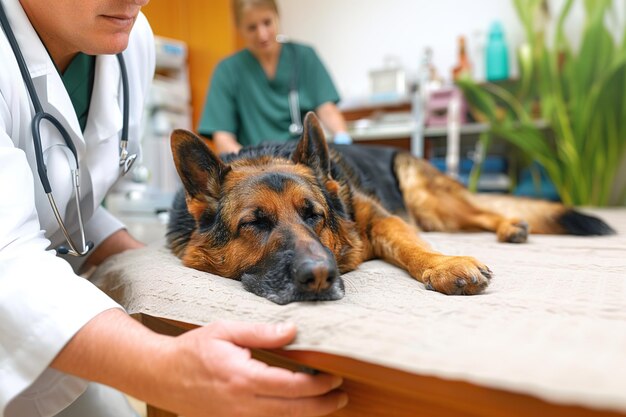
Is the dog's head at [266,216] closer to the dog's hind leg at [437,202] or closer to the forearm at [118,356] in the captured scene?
the forearm at [118,356]

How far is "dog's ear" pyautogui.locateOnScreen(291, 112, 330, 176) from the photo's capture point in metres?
1.25

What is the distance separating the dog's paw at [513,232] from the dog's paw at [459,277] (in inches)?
28.5

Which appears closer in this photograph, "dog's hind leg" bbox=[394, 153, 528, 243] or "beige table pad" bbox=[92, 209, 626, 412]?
"beige table pad" bbox=[92, 209, 626, 412]

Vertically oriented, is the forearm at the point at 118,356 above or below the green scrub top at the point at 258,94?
below

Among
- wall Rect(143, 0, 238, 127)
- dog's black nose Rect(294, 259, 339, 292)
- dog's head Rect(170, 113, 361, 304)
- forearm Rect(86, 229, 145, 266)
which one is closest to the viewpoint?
dog's black nose Rect(294, 259, 339, 292)

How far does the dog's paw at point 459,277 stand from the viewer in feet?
2.91

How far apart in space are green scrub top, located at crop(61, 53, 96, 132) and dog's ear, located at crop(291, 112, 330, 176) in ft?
1.88

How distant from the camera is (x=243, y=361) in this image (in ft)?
1.97

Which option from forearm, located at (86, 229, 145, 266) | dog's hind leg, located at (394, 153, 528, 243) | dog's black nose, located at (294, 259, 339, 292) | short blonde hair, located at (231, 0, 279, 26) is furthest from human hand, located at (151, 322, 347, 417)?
short blonde hair, located at (231, 0, 279, 26)

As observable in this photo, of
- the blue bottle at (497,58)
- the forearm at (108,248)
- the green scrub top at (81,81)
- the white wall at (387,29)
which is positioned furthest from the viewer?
the white wall at (387,29)

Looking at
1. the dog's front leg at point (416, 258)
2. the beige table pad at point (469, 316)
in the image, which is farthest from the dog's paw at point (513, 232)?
the dog's front leg at point (416, 258)

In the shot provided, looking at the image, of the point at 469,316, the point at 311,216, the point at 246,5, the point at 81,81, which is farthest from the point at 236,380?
the point at 246,5

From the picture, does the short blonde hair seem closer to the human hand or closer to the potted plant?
the potted plant

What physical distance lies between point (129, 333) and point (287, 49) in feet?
7.71
